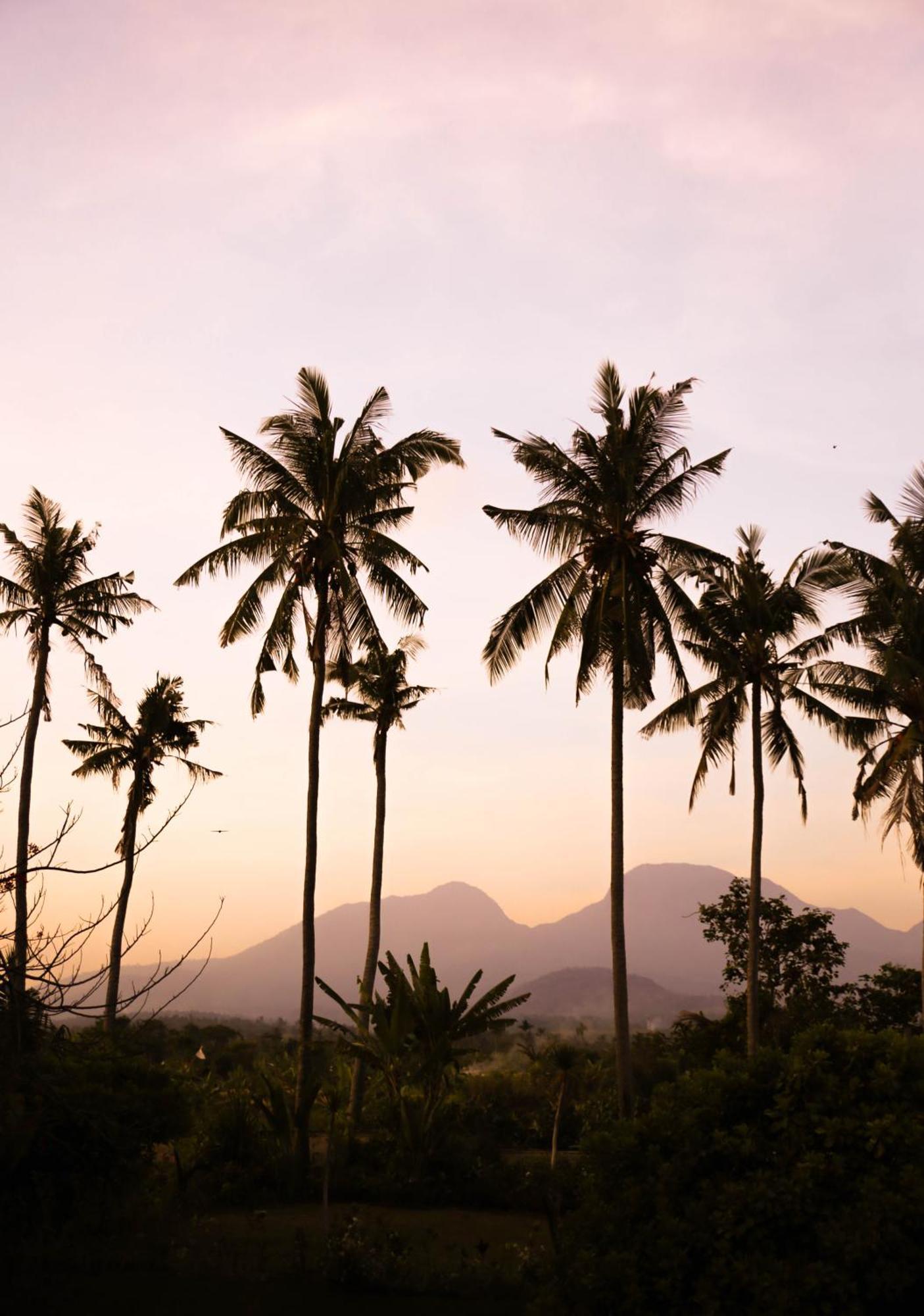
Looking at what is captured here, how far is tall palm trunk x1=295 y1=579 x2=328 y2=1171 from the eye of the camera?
848 inches

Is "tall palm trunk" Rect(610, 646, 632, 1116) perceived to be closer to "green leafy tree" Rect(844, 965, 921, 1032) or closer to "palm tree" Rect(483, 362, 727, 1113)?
"palm tree" Rect(483, 362, 727, 1113)

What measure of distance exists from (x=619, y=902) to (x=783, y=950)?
13793 mm

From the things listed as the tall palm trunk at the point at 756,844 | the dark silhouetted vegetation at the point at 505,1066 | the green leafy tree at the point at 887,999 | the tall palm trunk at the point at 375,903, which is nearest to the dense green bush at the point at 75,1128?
the dark silhouetted vegetation at the point at 505,1066

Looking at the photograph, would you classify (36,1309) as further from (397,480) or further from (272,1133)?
(397,480)

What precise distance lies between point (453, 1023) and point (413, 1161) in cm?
266

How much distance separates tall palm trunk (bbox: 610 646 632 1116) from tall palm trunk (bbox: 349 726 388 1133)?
18.8 ft

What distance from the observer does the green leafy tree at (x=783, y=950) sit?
33.9 meters

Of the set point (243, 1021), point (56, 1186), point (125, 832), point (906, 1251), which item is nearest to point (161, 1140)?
point (56, 1186)

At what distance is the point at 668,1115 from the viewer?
1019 cm

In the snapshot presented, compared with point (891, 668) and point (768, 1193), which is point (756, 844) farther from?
point (768, 1193)

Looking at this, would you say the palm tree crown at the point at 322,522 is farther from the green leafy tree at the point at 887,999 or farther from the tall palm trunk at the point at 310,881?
the green leafy tree at the point at 887,999

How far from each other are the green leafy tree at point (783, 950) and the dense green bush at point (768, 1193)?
24298 millimetres

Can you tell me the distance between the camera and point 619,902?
76.5 feet

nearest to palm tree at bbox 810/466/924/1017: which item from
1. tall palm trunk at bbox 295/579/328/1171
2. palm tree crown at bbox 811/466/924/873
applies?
palm tree crown at bbox 811/466/924/873
